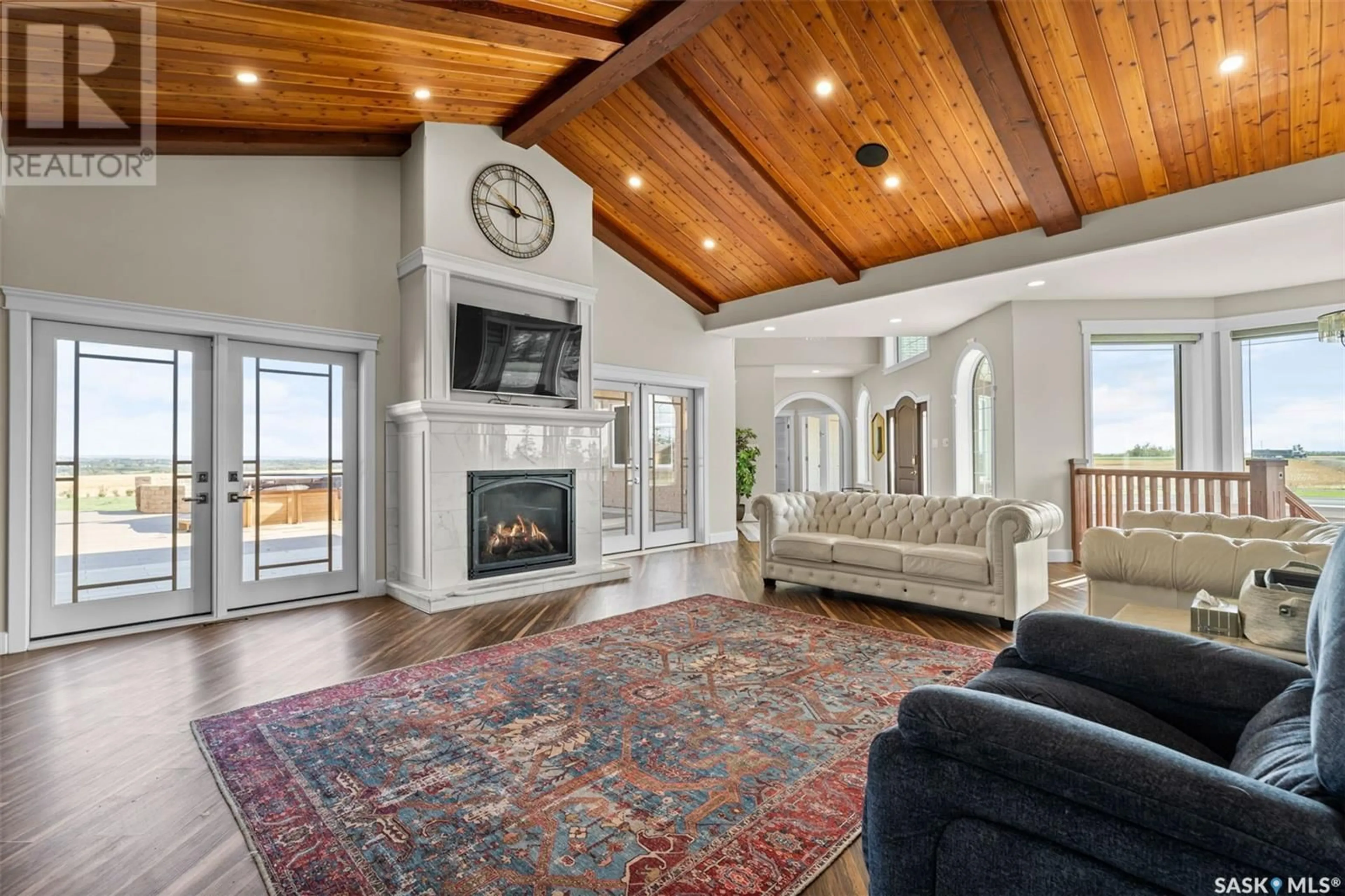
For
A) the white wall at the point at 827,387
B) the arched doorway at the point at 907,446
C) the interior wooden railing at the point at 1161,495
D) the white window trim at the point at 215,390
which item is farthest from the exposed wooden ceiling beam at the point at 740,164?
the white wall at the point at 827,387

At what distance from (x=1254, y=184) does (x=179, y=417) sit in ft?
24.5

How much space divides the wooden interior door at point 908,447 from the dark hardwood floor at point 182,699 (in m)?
4.32

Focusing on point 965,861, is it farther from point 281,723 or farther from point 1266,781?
point 281,723

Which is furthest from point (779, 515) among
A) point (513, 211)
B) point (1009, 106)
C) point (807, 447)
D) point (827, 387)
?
point (807, 447)

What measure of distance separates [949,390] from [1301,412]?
134 inches

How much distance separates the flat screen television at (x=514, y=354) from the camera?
5066mm

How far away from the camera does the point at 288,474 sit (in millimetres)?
4809

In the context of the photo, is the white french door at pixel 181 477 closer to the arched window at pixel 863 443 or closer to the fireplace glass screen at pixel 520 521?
the fireplace glass screen at pixel 520 521

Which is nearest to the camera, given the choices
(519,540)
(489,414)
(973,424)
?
(489,414)

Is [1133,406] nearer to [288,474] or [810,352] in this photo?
[810,352]

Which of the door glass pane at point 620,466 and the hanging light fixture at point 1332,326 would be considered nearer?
the hanging light fixture at point 1332,326

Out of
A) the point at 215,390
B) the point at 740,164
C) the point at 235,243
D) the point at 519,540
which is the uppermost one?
the point at 740,164

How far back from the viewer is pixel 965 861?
1162 mm

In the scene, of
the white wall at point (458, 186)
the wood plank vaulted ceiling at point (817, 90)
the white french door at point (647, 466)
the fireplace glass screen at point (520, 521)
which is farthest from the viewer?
the white french door at point (647, 466)
